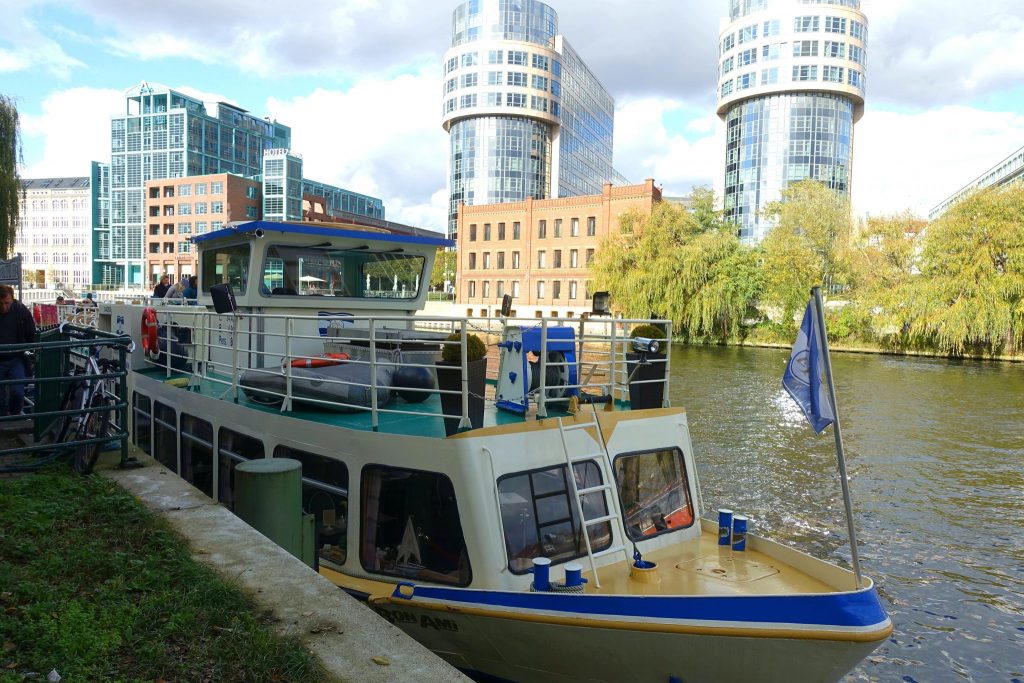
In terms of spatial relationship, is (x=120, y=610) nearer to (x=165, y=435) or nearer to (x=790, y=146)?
(x=165, y=435)

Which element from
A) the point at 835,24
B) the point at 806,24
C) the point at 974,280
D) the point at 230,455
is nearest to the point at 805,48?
the point at 806,24

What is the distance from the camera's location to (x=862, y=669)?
798 centimetres

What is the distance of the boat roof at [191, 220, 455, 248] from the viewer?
9.29m

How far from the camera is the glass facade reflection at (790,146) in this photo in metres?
94.3

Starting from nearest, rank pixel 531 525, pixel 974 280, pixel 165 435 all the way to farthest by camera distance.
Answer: pixel 531 525, pixel 165 435, pixel 974 280

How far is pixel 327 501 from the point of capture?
677cm

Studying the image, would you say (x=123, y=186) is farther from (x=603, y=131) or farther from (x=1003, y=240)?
(x=1003, y=240)

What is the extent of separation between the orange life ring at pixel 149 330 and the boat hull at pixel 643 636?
6.90 meters

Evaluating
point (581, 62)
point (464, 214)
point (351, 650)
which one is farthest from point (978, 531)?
point (581, 62)

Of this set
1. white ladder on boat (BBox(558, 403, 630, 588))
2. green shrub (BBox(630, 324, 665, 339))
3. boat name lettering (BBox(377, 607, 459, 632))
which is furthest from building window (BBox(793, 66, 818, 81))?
boat name lettering (BBox(377, 607, 459, 632))

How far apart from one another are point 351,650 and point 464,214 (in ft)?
248

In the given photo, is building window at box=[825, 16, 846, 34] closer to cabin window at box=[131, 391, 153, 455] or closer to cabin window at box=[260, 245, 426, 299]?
cabin window at box=[260, 245, 426, 299]

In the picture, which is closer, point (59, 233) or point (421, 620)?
point (421, 620)

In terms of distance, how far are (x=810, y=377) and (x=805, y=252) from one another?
154ft
